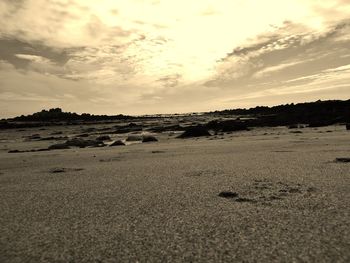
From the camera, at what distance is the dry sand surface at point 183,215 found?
264cm

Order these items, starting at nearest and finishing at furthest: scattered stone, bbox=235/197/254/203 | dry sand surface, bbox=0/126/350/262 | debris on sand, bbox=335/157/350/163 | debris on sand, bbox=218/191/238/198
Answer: dry sand surface, bbox=0/126/350/262, scattered stone, bbox=235/197/254/203, debris on sand, bbox=218/191/238/198, debris on sand, bbox=335/157/350/163

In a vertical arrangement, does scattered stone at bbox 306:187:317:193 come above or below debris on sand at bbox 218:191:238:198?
above

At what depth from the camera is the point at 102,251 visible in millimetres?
2715

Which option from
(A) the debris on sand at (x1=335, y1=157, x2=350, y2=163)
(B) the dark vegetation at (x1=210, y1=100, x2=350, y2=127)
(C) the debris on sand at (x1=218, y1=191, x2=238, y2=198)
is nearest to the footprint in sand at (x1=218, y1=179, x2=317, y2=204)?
(C) the debris on sand at (x1=218, y1=191, x2=238, y2=198)

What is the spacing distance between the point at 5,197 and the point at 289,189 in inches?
129

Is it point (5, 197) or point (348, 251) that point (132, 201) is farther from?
point (348, 251)

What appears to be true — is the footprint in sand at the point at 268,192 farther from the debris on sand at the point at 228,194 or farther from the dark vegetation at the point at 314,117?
the dark vegetation at the point at 314,117

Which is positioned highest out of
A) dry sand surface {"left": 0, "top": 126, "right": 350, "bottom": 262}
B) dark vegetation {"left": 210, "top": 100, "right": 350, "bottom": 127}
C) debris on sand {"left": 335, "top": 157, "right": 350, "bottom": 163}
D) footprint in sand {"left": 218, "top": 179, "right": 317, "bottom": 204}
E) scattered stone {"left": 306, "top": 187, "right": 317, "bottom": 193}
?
dark vegetation {"left": 210, "top": 100, "right": 350, "bottom": 127}

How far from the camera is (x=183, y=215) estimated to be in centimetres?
350

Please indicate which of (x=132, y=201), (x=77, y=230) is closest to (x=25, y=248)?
(x=77, y=230)

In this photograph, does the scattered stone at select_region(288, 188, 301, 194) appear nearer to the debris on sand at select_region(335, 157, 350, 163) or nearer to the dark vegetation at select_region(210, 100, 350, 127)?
the debris on sand at select_region(335, 157, 350, 163)

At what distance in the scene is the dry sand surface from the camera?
2639mm

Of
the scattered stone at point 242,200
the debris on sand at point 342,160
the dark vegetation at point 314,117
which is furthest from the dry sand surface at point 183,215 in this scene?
the dark vegetation at point 314,117

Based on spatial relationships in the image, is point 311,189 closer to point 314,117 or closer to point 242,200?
point 242,200
